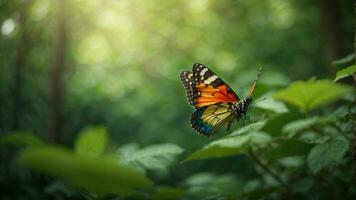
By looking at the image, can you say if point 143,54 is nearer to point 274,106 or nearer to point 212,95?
point 212,95

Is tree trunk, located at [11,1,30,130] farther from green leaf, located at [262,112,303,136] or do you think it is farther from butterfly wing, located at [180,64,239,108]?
green leaf, located at [262,112,303,136]

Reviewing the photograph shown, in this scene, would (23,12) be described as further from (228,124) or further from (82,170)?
(82,170)

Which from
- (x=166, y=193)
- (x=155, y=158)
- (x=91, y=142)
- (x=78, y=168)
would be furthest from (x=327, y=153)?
(x=78, y=168)

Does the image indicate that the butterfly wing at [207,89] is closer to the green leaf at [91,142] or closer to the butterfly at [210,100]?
the butterfly at [210,100]

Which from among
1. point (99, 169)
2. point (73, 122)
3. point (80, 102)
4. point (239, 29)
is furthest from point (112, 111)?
point (99, 169)

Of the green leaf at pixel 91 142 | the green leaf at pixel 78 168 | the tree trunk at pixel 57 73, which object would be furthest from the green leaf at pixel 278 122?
the tree trunk at pixel 57 73

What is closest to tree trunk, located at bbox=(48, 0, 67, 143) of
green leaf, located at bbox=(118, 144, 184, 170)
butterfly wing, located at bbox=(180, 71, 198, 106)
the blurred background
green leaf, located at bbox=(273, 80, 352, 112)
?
the blurred background
